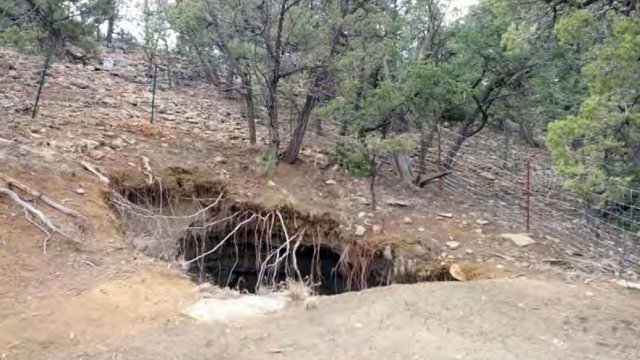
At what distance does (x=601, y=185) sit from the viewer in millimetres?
5086

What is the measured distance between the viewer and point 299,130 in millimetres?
9391

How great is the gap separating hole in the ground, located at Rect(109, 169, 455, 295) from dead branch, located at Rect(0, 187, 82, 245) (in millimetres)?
1319

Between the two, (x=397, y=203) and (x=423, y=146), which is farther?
(x=423, y=146)

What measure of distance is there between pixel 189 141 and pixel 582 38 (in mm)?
6420

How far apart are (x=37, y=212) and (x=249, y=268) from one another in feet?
12.2

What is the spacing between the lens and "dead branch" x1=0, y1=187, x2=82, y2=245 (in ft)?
20.1

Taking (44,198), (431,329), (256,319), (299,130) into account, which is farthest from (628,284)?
(44,198)

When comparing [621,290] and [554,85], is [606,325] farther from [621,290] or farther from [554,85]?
[554,85]

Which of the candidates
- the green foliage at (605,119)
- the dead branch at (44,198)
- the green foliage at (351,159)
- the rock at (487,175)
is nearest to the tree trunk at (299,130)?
the green foliage at (351,159)

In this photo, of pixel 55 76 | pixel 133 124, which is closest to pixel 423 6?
pixel 133 124

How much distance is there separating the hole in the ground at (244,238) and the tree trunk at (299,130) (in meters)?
1.34

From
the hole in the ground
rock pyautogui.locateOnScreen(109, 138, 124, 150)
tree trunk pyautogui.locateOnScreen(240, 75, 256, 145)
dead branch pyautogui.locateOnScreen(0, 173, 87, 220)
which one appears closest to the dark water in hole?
the hole in the ground

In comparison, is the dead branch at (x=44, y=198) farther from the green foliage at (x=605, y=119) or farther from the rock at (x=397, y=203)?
the green foliage at (x=605, y=119)

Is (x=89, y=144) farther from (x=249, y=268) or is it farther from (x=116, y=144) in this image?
(x=249, y=268)
